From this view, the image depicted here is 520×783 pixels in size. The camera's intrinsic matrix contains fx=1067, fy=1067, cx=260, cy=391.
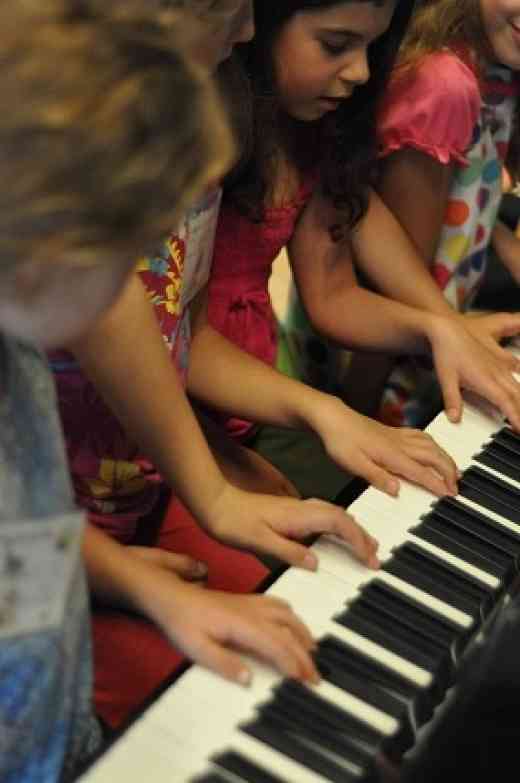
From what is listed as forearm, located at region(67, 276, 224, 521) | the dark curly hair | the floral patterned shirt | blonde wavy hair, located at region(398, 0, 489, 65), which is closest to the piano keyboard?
forearm, located at region(67, 276, 224, 521)

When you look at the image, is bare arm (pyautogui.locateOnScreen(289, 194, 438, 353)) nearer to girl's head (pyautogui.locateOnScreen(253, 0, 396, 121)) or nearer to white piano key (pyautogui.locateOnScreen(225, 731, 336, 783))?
girl's head (pyautogui.locateOnScreen(253, 0, 396, 121))

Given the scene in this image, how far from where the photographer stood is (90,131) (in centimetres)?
51

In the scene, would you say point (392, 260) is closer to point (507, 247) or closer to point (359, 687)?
point (507, 247)

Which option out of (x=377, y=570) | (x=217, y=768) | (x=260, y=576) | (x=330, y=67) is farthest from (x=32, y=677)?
(x=330, y=67)

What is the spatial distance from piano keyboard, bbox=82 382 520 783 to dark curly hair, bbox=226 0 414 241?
1.10ft

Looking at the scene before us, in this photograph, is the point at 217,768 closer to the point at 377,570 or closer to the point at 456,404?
the point at 377,570

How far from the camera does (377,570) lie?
2.84 ft

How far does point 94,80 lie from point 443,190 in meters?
0.87

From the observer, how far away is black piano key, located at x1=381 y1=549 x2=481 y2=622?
86 centimetres

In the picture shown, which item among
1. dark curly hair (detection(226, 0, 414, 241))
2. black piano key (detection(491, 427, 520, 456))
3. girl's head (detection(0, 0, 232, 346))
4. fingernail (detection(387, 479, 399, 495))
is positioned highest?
girl's head (detection(0, 0, 232, 346))

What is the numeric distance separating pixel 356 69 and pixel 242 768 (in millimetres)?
694

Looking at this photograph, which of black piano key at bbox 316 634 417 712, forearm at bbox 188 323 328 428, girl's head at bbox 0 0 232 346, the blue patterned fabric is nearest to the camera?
girl's head at bbox 0 0 232 346

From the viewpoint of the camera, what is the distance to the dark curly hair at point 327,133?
3.51ft

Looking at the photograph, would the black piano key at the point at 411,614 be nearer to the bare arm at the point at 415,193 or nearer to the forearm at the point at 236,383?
the forearm at the point at 236,383
